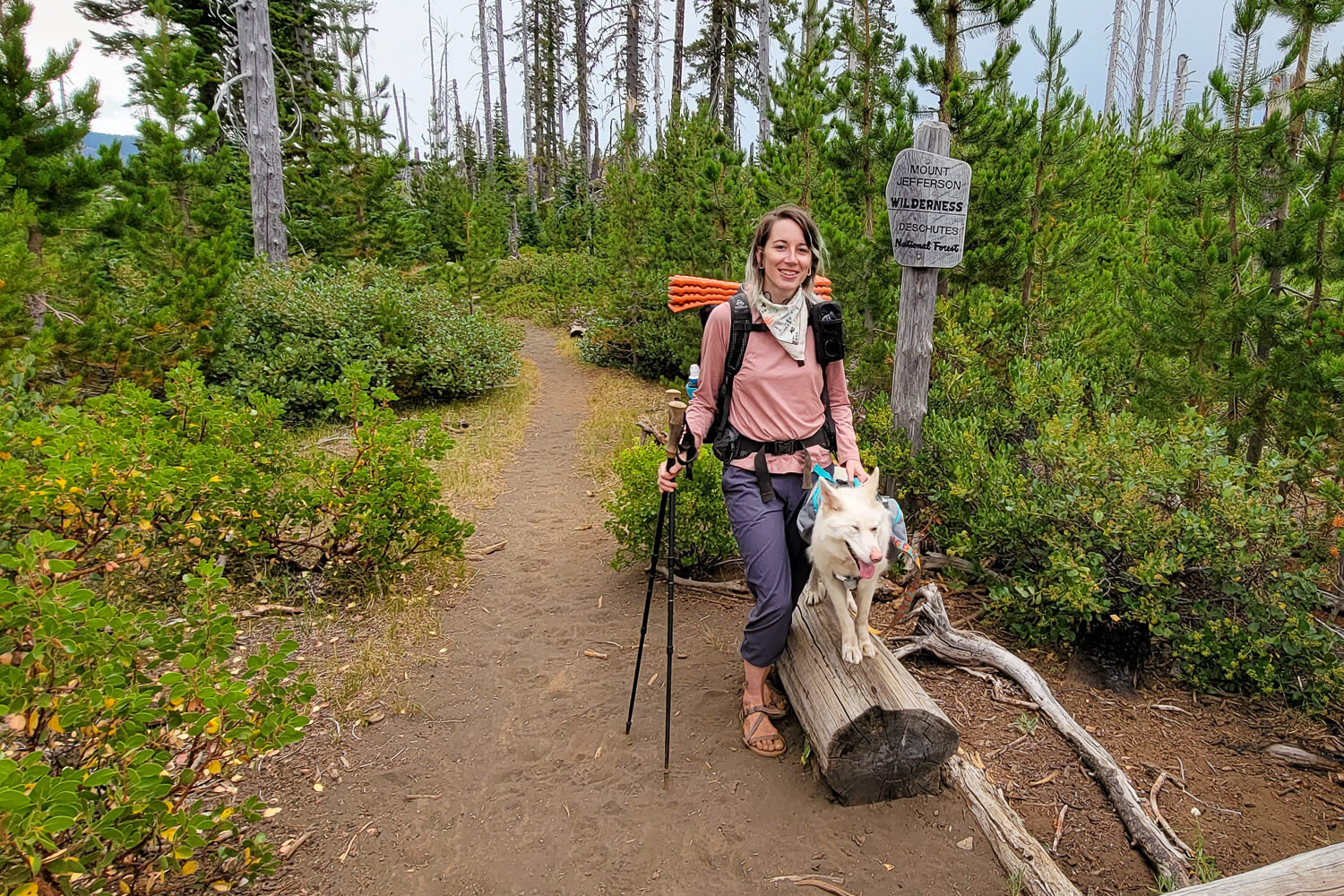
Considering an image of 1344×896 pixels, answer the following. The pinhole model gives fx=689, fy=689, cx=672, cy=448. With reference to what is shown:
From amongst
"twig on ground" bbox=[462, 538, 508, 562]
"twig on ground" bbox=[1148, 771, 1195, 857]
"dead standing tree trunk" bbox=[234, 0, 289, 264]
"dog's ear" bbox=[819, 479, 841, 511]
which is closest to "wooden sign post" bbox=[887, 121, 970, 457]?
"dog's ear" bbox=[819, 479, 841, 511]

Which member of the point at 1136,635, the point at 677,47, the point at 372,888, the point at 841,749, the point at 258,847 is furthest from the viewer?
the point at 677,47

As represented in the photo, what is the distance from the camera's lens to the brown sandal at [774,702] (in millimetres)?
3189

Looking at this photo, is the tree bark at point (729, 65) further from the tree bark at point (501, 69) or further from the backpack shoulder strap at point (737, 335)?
the backpack shoulder strap at point (737, 335)

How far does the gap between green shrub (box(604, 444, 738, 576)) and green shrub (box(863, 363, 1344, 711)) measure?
1.53 m

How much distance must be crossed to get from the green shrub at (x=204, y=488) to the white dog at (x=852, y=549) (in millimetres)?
2826

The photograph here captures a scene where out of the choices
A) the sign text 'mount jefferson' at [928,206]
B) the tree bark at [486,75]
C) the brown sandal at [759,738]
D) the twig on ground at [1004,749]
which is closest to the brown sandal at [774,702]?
the brown sandal at [759,738]

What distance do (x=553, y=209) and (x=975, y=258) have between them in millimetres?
23879

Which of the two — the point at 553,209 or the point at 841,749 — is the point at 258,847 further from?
the point at 553,209

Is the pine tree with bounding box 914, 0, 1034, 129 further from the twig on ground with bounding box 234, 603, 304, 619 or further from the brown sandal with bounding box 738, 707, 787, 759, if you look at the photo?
the twig on ground with bounding box 234, 603, 304, 619

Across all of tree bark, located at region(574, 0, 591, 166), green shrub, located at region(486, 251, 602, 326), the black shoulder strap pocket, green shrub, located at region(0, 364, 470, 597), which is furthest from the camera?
tree bark, located at region(574, 0, 591, 166)

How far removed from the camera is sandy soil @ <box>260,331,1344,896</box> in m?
2.57

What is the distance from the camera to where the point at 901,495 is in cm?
474

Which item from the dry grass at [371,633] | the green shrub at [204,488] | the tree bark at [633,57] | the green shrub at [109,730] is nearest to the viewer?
the green shrub at [109,730]

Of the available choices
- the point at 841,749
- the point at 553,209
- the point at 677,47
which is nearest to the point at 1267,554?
the point at 841,749
